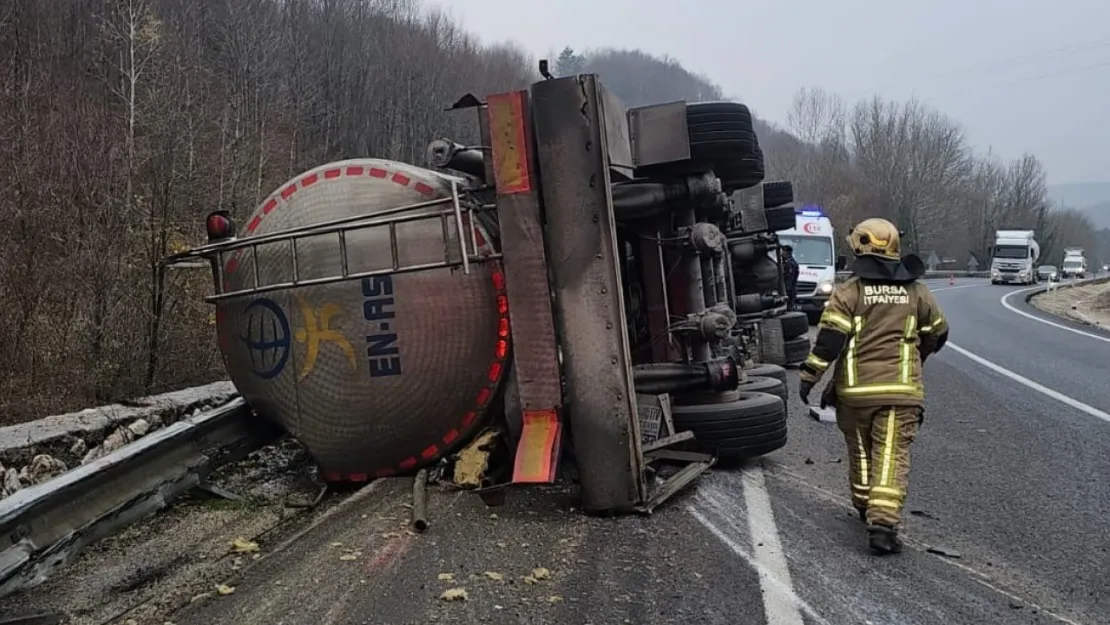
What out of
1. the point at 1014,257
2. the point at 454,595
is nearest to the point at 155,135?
the point at 454,595

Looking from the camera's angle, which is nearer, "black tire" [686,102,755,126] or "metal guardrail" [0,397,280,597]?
"metal guardrail" [0,397,280,597]

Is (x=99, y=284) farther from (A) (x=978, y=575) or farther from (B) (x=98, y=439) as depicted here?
(A) (x=978, y=575)

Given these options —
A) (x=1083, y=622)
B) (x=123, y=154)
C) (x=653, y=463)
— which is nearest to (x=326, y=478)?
(x=653, y=463)

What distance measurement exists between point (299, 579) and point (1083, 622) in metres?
2.77

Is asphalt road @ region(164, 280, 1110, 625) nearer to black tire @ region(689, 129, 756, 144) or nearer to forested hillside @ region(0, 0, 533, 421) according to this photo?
black tire @ region(689, 129, 756, 144)

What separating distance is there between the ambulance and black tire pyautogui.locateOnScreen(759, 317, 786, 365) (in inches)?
280

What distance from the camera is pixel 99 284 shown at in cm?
762

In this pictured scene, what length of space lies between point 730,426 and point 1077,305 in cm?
2853

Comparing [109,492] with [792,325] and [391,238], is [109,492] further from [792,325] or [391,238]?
[792,325]

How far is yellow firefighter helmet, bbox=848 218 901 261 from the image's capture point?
171 inches

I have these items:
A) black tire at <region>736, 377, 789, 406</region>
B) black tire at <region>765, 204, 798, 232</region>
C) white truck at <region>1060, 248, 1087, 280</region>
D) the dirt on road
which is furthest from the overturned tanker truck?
white truck at <region>1060, 248, 1087, 280</region>

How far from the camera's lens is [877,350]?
14.0 feet

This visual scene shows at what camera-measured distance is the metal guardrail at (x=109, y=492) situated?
323 centimetres

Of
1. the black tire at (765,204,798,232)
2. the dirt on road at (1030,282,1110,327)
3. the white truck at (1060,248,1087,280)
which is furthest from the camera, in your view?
the white truck at (1060,248,1087,280)
